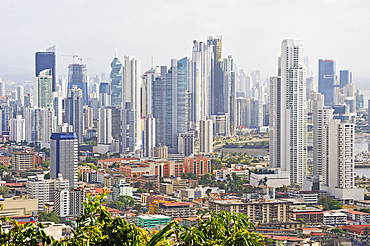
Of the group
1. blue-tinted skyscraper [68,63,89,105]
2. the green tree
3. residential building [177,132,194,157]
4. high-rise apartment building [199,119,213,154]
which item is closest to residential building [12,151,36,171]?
the green tree

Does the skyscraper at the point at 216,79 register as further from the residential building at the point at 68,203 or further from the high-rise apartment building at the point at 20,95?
the residential building at the point at 68,203

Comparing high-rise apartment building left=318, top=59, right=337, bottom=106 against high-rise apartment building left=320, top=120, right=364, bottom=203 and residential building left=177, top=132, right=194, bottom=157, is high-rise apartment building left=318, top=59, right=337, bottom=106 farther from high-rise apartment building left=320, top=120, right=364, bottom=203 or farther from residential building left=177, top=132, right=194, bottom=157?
high-rise apartment building left=320, top=120, right=364, bottom=203

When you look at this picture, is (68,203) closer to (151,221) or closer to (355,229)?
(151,221)

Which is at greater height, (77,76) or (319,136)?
(77,76)

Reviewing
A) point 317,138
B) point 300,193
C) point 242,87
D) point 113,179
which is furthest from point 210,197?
point 242,87

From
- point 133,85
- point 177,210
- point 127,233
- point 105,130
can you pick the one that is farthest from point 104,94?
point 127,233

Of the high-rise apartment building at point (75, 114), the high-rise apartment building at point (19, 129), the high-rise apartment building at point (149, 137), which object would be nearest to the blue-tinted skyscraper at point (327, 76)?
the high-rise apartment building at point (149, 137)
